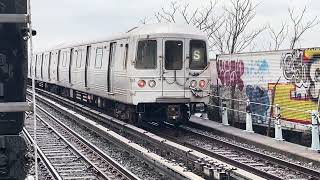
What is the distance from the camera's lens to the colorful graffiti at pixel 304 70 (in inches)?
528

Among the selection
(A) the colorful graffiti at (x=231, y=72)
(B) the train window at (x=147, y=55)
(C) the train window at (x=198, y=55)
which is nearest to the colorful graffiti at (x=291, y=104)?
(A) the colorful graffiti at (x=231, y=72)

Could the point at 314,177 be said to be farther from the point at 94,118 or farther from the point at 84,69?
the point at 84,69

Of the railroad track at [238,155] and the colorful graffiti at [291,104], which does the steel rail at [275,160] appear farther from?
the colorful graffiti at [291,104]

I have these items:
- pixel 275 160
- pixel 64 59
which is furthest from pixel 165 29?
pixel 64 59

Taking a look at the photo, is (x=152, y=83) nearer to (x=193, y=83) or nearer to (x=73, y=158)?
(x=193, y=83)

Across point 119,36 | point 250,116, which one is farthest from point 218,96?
point 119,36

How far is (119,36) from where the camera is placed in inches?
640

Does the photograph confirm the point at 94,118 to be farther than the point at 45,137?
Yes

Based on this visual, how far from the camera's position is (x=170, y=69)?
15.0 meters

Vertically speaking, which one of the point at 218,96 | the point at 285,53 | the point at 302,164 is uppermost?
the point at 285,53

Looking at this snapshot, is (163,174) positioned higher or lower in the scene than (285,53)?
lower

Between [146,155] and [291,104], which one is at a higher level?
[291,104]

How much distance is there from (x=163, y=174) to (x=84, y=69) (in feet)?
37.5

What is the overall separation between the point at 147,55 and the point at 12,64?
35.8 ft
